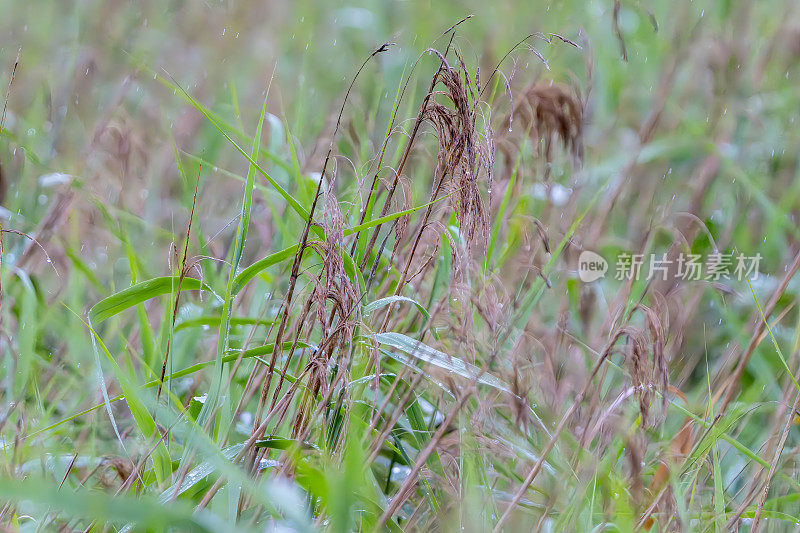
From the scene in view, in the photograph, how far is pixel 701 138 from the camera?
1.47 meters

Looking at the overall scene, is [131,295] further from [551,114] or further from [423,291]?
[551,114]

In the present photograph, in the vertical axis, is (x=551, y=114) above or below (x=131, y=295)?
above

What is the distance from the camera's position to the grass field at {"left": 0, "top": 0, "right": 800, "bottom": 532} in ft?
2.19

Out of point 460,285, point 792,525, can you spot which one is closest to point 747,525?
point 792,525

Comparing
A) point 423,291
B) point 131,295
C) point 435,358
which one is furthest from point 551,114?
point 131,295

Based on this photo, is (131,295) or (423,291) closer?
(131,295)

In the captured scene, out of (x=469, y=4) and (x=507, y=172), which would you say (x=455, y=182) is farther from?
(x=469, y=4)

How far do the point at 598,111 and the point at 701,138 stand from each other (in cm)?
35

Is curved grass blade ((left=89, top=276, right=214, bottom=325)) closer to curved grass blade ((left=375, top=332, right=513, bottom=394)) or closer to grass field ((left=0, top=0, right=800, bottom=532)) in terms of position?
grass field ((left=0, top=0, right=800, bottom=532))

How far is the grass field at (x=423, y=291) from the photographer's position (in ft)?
2.19

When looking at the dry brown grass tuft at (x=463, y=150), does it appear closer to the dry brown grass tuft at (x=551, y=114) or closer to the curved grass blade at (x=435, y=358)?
the curved grass blade at (x=435, y=358)

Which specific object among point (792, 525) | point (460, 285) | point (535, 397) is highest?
point (460, 285)

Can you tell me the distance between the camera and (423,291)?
1025 mm

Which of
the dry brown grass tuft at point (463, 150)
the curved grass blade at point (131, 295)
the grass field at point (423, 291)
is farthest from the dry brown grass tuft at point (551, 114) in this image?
the curved grass blade at point (131, 295)
